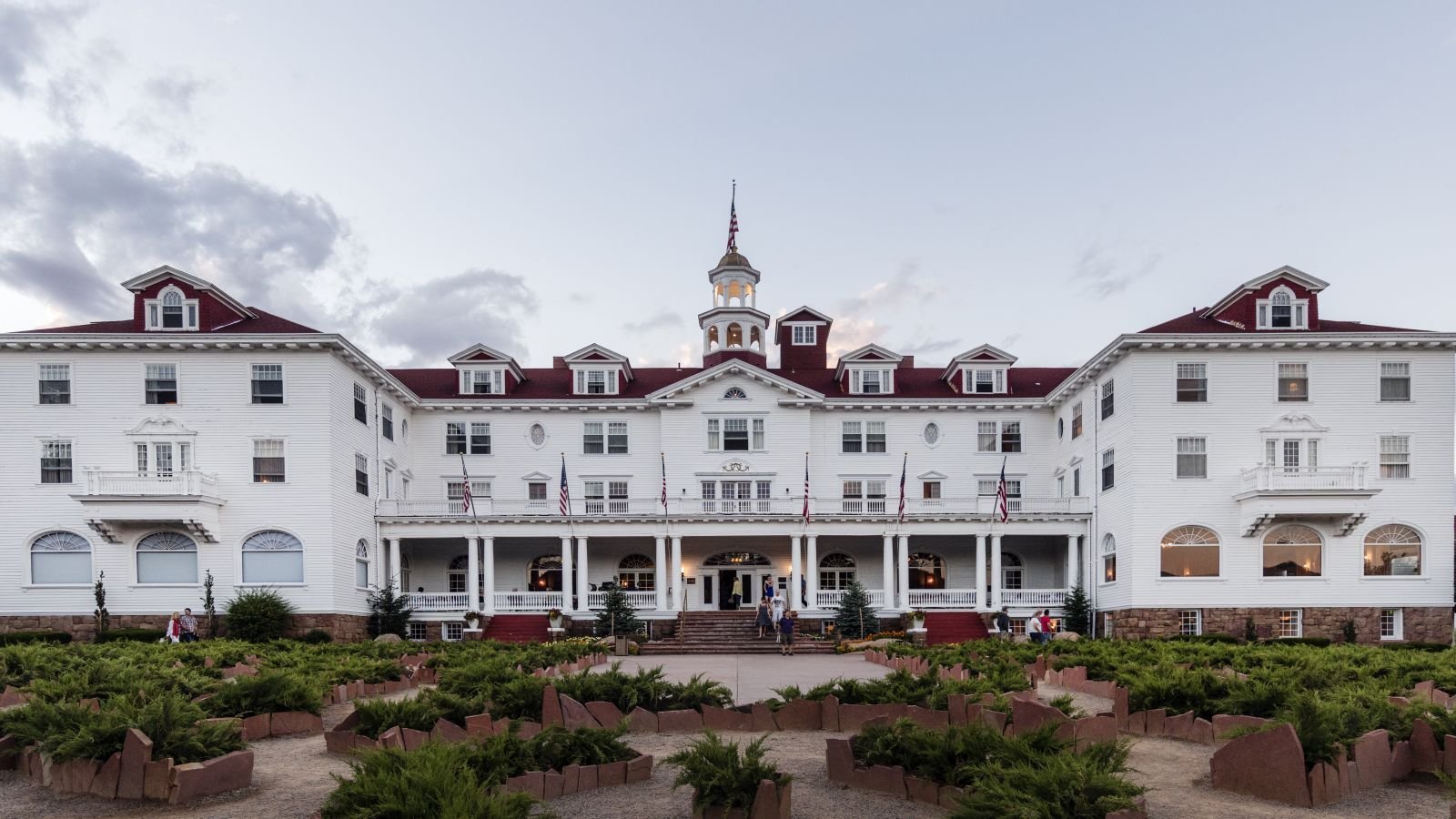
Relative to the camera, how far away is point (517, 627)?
136 feet

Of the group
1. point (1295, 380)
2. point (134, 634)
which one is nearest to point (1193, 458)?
point (1295, 380)

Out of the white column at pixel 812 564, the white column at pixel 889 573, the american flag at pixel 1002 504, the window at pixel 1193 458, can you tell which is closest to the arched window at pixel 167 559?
the white column at pixel 812 564

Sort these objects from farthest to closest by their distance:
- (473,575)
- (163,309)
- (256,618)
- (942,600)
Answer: (942,600) < (473,575) < (163,309) < (256,618)

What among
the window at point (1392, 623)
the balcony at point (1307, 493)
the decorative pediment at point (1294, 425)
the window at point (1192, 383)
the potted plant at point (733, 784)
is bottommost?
the window at point (1392, 623)

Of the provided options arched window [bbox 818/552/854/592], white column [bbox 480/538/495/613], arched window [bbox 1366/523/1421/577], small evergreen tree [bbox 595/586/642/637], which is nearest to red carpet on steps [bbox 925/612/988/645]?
arched window [bbox 818/552/854/592]

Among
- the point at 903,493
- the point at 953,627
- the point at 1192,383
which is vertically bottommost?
the point at 953,627

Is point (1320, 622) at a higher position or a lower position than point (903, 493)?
lower

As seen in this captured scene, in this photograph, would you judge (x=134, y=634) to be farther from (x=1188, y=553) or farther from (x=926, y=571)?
(x=1188, y=553)

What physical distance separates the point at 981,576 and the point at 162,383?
1283 inches

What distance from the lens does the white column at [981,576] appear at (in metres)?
42.6

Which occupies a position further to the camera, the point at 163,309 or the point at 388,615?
the point at 388,615

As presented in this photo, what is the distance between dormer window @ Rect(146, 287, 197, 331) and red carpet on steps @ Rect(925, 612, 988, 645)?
3011cm

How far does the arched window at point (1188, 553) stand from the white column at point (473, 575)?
26373mm

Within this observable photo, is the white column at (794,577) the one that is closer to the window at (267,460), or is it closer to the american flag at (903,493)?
the american flag at (903,493)
